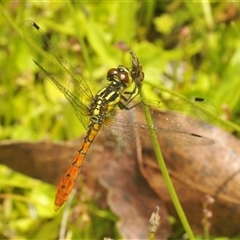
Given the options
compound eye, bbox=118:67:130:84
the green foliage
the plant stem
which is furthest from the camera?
the green foliage

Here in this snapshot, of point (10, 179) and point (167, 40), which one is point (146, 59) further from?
point (10, 179)

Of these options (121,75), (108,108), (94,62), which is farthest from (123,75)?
(94,62)

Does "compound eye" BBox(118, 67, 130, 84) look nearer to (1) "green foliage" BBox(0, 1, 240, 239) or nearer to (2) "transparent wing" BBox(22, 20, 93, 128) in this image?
(2) "transparent wing" BBox(22, 20, 93, 128)

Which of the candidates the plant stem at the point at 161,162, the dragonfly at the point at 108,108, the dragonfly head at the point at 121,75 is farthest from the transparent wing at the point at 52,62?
the plant stem at the point at 161,162

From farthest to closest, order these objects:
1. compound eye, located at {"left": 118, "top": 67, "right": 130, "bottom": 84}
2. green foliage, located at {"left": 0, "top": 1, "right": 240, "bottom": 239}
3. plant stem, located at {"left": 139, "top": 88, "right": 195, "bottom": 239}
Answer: green foliage, located at {"left": 0, "top": 1, "right": 240, "bottom": 239} → compound eye, located at {"left": 118, "top": 67, "right": 130, "bottom": 84} → plant stem, located at {"left": 139, "top": 88, "right": 195, "bottom": 239}

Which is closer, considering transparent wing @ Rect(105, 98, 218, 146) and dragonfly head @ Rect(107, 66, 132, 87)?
transparent wing @ Rect(105, 98, 218, 146)

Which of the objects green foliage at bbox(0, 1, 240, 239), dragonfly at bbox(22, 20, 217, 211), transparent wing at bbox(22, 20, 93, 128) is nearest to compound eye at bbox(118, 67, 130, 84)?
dragonfly at bbox(22, 20, 217, 211)
